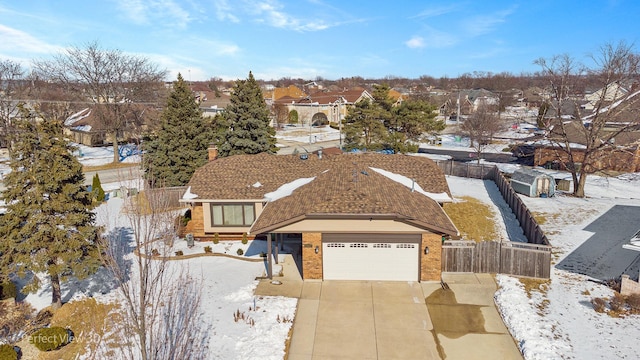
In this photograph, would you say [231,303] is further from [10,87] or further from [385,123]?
[10,87]

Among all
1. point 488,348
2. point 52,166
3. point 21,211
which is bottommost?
point 488,348

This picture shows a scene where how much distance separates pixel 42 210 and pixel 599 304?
21198mm

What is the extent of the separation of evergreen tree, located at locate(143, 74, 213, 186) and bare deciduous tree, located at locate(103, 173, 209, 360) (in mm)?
10693

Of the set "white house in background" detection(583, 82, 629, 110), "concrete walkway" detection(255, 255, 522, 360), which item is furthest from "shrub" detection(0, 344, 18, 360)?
"white house in background" detection(583, 82, 629, 110)

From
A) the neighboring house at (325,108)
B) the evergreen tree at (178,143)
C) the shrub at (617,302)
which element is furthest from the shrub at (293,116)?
the shrub at (617,302)

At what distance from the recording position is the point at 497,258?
1914 centimetres

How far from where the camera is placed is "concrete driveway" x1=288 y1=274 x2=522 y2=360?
13898 millimetres

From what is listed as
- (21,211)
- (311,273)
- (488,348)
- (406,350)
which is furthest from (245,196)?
(488,348)

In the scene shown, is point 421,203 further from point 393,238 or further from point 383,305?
point 383,305

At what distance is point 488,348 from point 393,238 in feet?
19.1

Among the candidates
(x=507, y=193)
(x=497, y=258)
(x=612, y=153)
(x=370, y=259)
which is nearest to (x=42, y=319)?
(x=370, y=259)

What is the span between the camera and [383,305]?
1672cm

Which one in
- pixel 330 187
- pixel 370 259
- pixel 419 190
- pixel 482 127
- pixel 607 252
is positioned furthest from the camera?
pixel 482 127

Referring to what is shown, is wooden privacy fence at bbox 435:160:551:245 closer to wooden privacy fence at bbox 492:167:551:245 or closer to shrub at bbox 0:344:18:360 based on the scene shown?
wooden privacy fence at bbox 492:167:551:245
